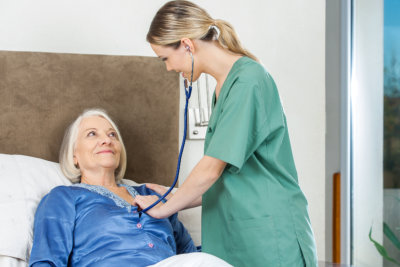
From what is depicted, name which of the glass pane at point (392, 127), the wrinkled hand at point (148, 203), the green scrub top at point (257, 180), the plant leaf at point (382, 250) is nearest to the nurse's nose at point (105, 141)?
the wrinkled hand at point (148, 203)

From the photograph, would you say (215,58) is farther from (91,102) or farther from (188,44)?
(91,102)

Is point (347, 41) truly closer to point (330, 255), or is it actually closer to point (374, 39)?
point (374, 39)

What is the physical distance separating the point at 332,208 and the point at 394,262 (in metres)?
0.48

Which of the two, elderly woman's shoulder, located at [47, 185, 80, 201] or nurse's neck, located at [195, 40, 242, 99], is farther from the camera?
elderly woman's shoulder, located at [47, 185, 80, 201]

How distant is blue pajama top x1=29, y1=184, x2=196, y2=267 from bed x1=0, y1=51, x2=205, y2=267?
0.56ft

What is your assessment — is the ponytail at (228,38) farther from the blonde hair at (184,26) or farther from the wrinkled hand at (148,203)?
the wrinkled hand at (148,203)

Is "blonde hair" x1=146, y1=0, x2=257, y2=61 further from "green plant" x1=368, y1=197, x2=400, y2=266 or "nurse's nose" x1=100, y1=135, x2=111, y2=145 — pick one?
"green plant" x1=368, y1=197, x2=400, y2=266

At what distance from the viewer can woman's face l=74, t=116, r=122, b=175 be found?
72.9 inches

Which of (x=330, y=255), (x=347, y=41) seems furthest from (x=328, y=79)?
(x=330, y=255)

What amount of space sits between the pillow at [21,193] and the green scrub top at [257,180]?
0.67 m

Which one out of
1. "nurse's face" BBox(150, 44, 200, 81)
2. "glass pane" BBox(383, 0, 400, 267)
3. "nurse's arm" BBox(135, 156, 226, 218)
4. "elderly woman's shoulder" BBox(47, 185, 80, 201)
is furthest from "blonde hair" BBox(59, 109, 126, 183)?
"glass pane" BBox(383, 0, 400, 267)

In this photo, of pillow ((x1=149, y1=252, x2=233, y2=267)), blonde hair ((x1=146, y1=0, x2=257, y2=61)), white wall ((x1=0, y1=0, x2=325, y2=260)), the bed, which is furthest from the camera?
white wall ((x1=0, y1=0, x2=325, y2=260))

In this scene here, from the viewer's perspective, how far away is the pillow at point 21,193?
1572mm

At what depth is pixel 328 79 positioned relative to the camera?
109 inches
